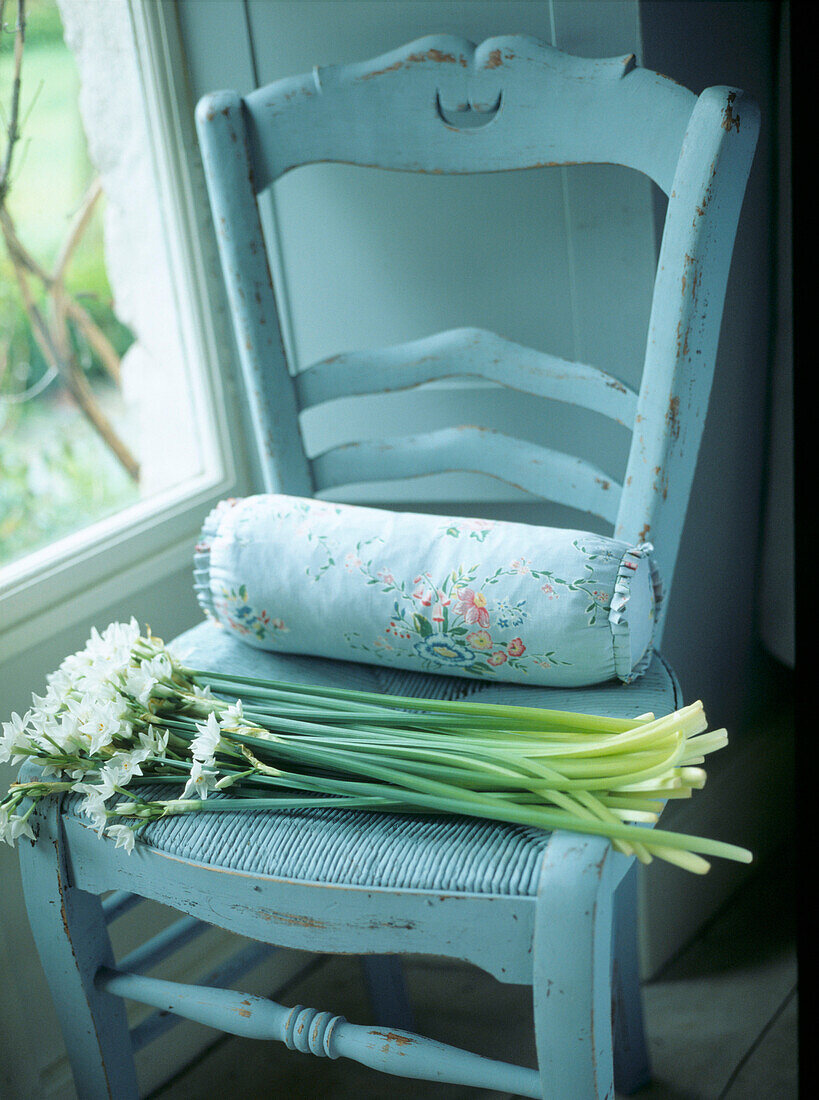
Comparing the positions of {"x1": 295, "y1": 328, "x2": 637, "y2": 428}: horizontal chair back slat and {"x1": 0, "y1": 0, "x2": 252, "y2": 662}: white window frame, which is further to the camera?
{"x1": 0, "y1": 0, "x2": 252, "y2": 662}: white window frame

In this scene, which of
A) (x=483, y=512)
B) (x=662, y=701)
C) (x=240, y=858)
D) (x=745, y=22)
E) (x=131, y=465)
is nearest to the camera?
(x=240, y=858)

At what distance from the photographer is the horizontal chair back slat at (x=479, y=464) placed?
3.14ft

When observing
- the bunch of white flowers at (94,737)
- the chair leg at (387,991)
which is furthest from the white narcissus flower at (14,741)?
the chair leg at (387,991)

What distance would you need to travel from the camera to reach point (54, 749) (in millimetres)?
733

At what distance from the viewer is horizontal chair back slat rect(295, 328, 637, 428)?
36.1 inches

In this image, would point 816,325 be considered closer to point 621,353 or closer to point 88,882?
point 621,353

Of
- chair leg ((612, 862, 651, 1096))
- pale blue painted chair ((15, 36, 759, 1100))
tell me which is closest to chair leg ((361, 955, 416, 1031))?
pale blue painted chair ((15, 36, 759, 1100))

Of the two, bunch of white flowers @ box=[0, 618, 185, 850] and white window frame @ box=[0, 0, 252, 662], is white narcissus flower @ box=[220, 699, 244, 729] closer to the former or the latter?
bunch of white flowers @ box=[0, 618, 185, 850]

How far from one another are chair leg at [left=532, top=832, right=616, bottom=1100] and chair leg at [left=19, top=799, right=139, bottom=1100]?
14.5 inches

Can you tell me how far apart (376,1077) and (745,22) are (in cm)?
123

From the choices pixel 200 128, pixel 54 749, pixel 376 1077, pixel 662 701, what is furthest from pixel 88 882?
pixel 200 128

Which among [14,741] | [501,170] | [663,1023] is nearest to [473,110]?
[501,170]

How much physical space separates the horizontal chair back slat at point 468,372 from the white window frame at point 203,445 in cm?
23

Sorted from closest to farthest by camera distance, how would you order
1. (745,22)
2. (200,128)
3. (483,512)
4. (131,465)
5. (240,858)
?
(240,858)
(200,128)
(745,22)
(483,512)
(131,465)
